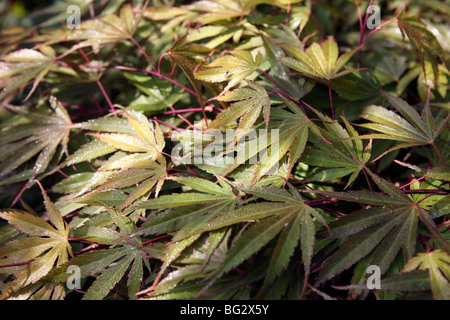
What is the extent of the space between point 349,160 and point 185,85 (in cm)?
54

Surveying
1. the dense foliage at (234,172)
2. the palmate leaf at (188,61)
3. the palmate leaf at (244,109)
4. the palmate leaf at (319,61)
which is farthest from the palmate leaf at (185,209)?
the palmate leaf at (319,61)

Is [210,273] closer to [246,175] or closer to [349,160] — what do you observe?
[246,175]

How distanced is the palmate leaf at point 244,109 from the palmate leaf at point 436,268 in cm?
39

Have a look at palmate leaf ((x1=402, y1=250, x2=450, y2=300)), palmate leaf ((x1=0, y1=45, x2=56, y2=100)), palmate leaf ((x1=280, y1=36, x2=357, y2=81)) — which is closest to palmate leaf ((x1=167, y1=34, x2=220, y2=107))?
palmate leaf ((x1=280, y1=36, x2=357, y2=81))

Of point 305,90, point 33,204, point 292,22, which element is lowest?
point 33,204

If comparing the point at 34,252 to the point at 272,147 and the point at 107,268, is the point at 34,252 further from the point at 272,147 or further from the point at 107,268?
the point at 272,147

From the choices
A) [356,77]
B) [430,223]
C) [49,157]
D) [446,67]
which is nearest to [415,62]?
[446,67]

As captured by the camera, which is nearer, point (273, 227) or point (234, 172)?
point (273, 227)

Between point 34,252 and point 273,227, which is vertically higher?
point 273,227

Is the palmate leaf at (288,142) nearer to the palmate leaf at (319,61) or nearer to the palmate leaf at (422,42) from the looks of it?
the palmate leaf at (319,61)

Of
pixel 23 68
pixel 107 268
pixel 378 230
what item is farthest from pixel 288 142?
pixel 23 68

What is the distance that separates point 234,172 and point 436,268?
0.42 meters

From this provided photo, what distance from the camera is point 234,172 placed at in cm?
75

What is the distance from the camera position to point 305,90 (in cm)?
89
